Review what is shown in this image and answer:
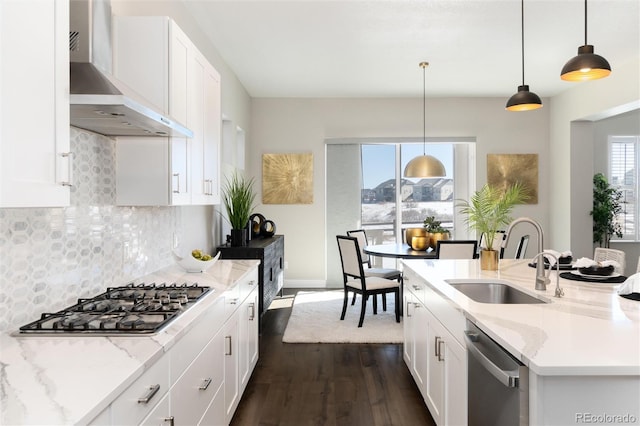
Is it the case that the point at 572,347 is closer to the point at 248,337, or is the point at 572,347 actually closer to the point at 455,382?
the point at 455,382

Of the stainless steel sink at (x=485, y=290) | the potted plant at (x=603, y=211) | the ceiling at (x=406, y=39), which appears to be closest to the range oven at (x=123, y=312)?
the stainless steel sink at (x=485, y=290)

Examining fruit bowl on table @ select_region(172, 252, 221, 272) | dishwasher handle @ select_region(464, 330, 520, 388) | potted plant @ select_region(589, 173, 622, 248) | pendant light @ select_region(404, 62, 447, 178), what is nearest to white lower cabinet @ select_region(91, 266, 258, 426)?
fruit bowl on table @ select_region(172, 252, 221, 272)

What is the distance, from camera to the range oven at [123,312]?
144 centimetres

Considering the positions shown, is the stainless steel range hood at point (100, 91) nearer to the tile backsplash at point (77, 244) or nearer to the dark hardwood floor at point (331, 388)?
the tile backsplash at point (77, 244)

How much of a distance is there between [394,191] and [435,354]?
4.63 metres

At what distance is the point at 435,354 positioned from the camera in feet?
7.53

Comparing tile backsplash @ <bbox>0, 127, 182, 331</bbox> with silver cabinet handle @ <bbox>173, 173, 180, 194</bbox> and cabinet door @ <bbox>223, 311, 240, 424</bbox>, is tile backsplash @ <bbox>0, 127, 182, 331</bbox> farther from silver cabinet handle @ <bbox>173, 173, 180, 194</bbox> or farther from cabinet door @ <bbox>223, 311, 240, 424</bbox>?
cabinet door @ <bbox>223, 311, 240, 424</bbox>

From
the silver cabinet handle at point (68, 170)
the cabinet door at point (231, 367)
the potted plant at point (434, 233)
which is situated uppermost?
the silver cabinet handle at point (68, 170)

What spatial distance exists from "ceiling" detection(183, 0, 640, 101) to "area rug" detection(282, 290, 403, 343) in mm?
2924

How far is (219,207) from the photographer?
4.71 m

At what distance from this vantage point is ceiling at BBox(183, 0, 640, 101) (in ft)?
11.6

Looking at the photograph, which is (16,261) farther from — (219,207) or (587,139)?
(587,139)

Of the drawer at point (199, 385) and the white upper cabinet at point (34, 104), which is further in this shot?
the drawer at point (199, 385)

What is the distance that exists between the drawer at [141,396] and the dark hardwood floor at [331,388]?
53.9 inches
